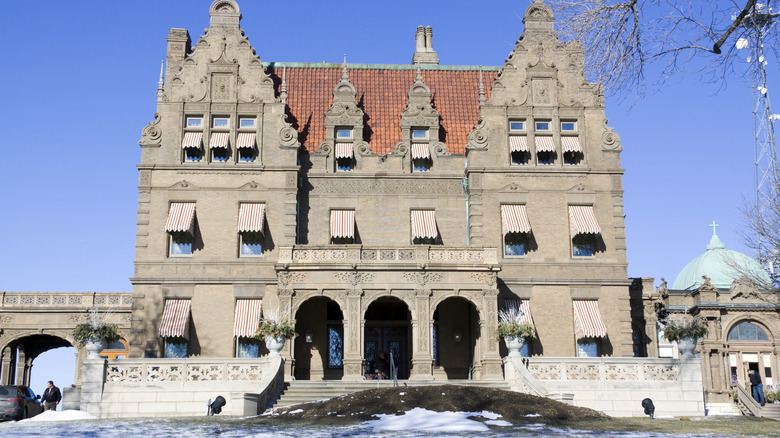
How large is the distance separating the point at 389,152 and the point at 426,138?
2.00 metres

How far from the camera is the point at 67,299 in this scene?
4684 cm

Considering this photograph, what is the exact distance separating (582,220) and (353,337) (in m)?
12.4

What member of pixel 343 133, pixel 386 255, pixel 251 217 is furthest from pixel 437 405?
pixel 343 133

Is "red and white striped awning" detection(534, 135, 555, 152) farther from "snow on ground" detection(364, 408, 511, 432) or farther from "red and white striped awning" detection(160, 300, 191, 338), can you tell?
"snow on ground" detection(364, 408, 511, 432)

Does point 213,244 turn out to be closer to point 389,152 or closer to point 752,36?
point 389,152

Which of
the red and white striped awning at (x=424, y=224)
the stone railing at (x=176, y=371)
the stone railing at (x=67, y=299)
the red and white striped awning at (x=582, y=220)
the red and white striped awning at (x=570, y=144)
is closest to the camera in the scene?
the stone railing at (x=176, y=371)

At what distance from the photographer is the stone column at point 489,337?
34.5 meters

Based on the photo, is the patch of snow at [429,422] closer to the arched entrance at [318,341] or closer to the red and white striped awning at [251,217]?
the arched entrance at [318,341]

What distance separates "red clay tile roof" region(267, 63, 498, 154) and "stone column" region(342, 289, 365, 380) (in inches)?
362

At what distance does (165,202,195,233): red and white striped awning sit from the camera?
37531mm

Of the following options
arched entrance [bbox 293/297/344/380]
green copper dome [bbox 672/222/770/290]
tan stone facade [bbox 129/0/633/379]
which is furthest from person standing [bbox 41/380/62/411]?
green copper dome [bbox 672/222/770/290]

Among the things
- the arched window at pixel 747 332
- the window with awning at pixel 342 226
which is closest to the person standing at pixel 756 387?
the arched window at pixel 747 332

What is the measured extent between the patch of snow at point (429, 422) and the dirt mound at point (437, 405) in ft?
2.05

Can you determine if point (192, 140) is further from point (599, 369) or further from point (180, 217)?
point (599, 369)
